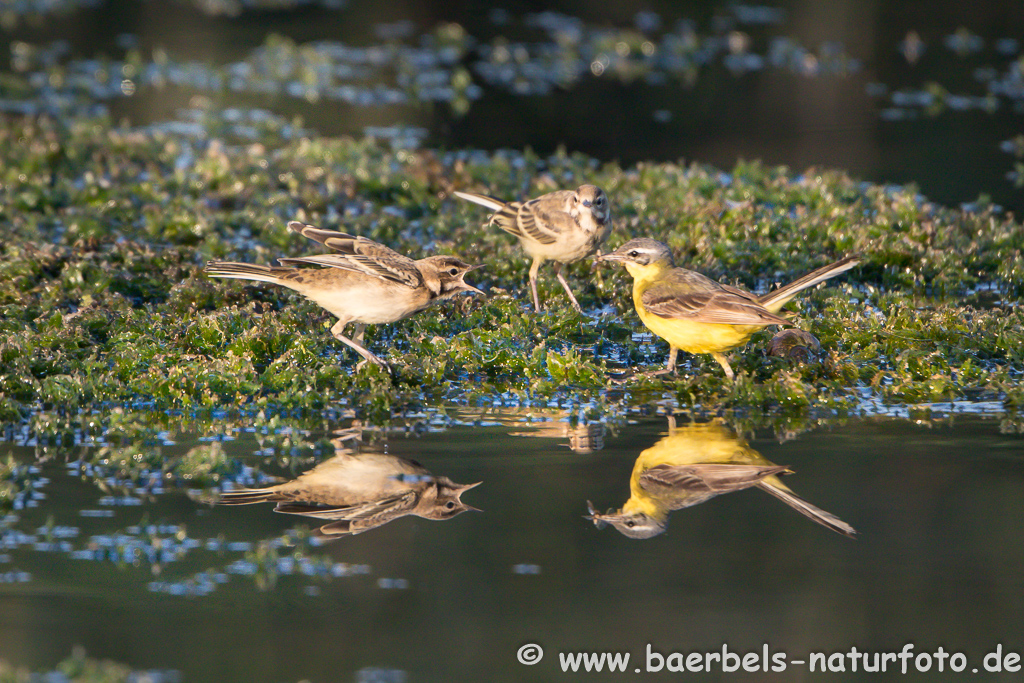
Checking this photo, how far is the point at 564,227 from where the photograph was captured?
12.1 m

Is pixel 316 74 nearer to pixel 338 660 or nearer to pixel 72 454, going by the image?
pixel 72 454

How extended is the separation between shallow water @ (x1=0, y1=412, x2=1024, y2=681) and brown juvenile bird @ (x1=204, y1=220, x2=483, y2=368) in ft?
5.46

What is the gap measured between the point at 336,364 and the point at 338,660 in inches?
180

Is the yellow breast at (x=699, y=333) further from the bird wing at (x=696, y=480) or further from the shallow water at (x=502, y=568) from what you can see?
the bird wing at (x=696, y=480)

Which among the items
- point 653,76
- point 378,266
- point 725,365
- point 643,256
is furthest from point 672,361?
point 653,76

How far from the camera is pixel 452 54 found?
1046 inches

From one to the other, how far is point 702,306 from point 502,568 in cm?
339

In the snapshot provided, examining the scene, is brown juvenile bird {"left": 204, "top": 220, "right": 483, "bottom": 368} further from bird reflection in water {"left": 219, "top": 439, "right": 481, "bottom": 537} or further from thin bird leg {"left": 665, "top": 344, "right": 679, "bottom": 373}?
bird reflection in water {"left": 219, "top": 439, "right": 481, "bottom": 537}

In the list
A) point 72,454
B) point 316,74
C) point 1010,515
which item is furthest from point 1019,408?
point 316,74

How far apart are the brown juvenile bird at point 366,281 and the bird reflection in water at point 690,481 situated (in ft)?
8.34

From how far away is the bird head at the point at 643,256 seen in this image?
10.8m

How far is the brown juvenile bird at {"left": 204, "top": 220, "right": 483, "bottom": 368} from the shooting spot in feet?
33.7

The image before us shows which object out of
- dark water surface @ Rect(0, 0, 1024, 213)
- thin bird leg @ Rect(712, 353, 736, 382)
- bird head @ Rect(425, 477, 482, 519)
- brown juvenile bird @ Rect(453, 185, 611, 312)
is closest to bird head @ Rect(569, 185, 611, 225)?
brown juvenile bird @ Rect(453, 185, 611, 312)

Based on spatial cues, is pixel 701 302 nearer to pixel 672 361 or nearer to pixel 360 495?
pixel 672 361
